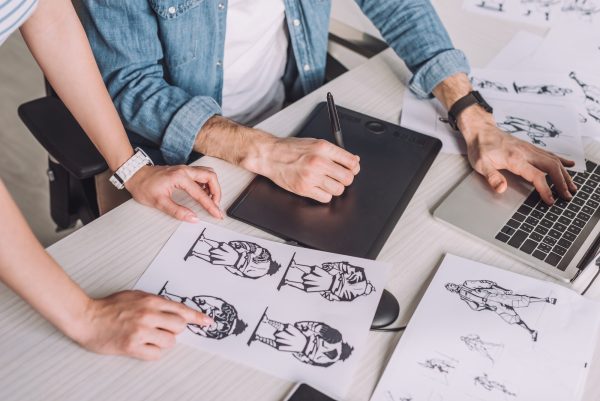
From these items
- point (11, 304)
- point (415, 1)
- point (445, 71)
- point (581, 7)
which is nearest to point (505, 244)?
point (445, 71)

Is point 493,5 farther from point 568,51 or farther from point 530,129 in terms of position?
point 530,129

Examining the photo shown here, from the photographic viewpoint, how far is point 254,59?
125 cm

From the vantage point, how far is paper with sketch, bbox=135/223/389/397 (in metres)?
0.72

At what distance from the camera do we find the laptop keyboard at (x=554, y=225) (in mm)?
853

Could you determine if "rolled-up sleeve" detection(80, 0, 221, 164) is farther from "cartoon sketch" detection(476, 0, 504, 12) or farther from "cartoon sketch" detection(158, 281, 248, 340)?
"cartoon sketch" detection(476, 0, 504, 12)

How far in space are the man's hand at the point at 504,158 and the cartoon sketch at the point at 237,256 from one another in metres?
0.40

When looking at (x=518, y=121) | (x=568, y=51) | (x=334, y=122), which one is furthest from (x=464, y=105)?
(x=568, y=51)

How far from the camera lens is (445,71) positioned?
1.11 m

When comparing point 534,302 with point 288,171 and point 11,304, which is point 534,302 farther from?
point 11,304

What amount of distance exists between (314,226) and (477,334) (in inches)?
11.0

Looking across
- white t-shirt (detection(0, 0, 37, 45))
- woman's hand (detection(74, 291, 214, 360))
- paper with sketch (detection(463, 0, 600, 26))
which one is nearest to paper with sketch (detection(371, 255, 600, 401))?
woman's hand (detection(74, 291, 214, 360))

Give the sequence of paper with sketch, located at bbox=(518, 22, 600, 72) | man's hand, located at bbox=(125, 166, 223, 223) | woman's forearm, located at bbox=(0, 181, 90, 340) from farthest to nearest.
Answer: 1. paper with sketch, located at bbox=(518, 22, 600, 72)
2. man's hand, located at bbox=(125, 166, 223, 223)
3. woman's forearm, located at bbox=(0, 181, 90, 340)

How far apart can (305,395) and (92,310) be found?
295 mm

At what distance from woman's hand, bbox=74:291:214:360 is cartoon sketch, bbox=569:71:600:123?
2.74ft
